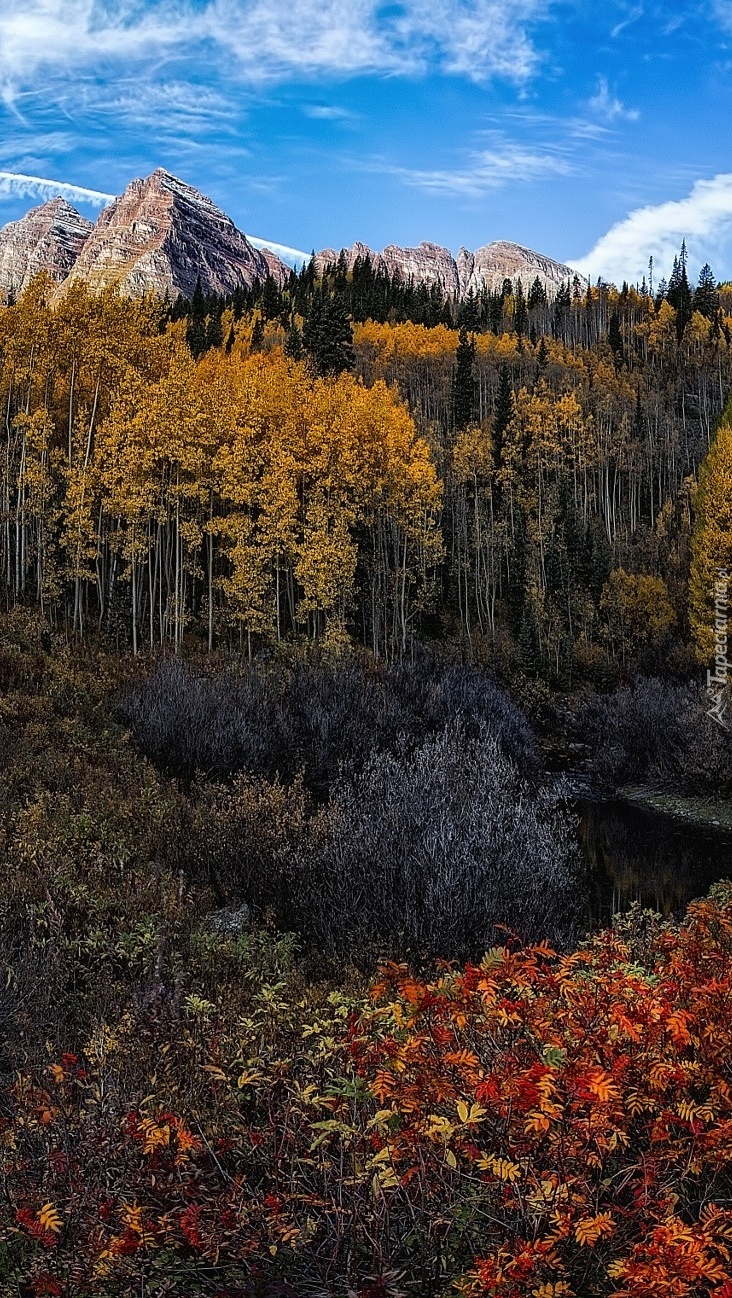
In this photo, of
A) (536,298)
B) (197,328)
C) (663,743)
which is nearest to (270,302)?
(197,328)

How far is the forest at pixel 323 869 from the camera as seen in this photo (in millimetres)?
3662

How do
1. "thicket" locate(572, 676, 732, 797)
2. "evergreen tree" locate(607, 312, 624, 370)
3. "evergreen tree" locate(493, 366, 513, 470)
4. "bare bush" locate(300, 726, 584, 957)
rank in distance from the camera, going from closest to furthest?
"bare bush" locate(300, 726, 584, 957)
"thicket" locate(572, 676, 732, 797)
"evergreen tree" locate(493, 366, 513, 470)
"evergreen tree" locate(607, 312, 624, 370)

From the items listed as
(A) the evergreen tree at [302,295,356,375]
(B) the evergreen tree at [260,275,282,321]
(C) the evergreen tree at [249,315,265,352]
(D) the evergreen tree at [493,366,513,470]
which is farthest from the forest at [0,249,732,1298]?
(B) the evergreen tree at [260,275,282,321]

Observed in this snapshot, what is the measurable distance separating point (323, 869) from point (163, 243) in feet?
586

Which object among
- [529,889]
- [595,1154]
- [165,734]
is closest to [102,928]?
[529,889]

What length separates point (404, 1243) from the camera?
3648 mm

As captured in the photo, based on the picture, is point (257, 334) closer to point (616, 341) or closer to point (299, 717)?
point (616, 341)

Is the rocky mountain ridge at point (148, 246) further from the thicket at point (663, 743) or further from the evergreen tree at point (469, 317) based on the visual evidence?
the thicket at point (663, 743)

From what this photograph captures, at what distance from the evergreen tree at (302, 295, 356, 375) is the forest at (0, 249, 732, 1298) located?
0.33 meters

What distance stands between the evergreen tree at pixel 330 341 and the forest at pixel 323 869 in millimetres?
328

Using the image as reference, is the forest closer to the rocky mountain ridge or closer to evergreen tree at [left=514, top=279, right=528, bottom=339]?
evergreen tree at [left=514, top=279, right=528, bottom=339]

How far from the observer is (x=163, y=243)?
166 meters

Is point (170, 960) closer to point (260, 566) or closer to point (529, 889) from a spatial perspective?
point (529, 889)

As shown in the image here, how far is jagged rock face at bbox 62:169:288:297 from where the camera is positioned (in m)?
159
